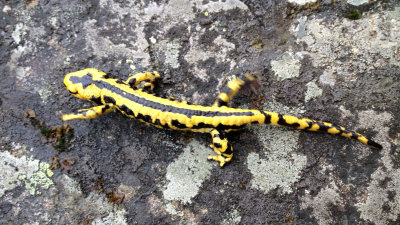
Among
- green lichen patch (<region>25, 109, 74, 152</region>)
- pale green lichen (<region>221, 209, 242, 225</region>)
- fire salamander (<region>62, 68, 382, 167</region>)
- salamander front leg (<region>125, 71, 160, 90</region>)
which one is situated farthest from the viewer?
salamander front leg (<region>125, 71, 160, 90</region>)

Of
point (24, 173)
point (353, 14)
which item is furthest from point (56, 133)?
point (353, 14)

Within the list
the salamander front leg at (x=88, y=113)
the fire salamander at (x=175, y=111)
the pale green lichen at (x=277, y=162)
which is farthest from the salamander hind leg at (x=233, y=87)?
the salamander front leg at (x=88, y=113)

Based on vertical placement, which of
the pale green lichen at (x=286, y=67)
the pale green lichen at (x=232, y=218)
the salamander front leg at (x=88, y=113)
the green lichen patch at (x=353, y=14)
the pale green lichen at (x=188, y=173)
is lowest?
the pale green lichen at (x=232, y=218)

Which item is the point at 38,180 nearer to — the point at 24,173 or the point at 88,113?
the point at 24,173

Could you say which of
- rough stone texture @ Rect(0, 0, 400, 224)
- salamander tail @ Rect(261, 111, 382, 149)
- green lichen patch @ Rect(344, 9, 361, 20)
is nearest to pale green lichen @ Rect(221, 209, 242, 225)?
rough stone texture @ Rect(0, 0, 400, 224)

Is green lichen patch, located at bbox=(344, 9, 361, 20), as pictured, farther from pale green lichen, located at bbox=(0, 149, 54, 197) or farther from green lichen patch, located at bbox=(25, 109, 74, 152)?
pale green lichen, located at bbox=(0, 149, 54, 197)

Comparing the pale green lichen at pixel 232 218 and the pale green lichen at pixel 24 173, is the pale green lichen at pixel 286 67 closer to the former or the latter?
the pale green lichen at pixel 232 218
